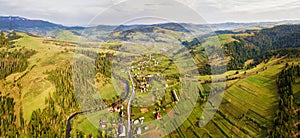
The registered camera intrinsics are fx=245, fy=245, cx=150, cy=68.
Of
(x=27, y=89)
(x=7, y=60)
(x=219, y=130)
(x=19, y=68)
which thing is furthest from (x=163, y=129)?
(x=7, y=60)

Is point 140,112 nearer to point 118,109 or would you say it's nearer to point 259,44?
point 118,109

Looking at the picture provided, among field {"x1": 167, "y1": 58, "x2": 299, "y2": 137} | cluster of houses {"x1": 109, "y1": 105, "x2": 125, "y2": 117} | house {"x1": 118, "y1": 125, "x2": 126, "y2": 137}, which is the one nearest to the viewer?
field {"x1": 167, "y1": 58, "x2": 299, "y2": 137}

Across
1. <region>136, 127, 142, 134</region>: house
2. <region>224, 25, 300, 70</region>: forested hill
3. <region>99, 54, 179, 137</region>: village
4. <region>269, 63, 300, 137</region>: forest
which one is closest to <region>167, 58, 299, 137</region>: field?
<region>269, 63, 300, 137</region>: forest

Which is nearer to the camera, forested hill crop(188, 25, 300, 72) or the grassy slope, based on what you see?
the grassy slope

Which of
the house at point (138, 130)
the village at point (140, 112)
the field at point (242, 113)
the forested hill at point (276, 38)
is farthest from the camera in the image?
the forested hill at point (276, 38)

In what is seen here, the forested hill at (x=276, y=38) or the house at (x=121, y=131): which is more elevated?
the forested hill at (x=276, y=38)

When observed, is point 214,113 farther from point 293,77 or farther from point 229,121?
point 293,77

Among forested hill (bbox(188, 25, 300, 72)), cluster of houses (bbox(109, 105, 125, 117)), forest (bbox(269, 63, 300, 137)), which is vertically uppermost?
forested hill (bbox(188, 25, 300, 72))

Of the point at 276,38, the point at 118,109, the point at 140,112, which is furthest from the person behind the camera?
the point at 276,38

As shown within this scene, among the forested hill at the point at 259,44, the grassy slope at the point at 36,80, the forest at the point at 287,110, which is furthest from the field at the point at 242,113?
the forested hill at the point at 259,44

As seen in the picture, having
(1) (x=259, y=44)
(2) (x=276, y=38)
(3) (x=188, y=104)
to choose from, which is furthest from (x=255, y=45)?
(3) (x=188, y=104)

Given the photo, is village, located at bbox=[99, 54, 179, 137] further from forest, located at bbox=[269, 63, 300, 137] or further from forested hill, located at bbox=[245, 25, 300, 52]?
forested hill, located at bbox=[245, 25, 300, 52]

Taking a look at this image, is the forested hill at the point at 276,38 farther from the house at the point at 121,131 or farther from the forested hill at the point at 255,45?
the house at the point at 121,131
